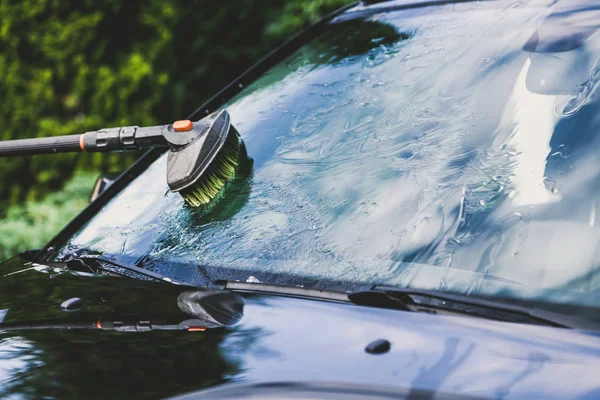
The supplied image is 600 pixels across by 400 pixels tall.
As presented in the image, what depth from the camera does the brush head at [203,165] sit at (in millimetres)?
1919

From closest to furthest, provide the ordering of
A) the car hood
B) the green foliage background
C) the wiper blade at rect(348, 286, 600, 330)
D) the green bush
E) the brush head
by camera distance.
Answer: the car hood
the wiper blade at rect(348, 286, 600, 330)
the brush head
the green bush
the green foliage background

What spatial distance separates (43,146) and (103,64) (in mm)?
4482

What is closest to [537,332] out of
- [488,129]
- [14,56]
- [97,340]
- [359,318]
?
[359,318]

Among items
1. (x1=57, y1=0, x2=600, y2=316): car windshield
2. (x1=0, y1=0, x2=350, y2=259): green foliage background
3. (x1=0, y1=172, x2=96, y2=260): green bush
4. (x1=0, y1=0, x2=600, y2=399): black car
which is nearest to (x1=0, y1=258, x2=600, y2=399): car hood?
(x1=0, y1=0, x2=600, y2=399): black car

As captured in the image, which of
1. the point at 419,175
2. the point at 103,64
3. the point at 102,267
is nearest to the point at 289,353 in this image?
the point at 419,175

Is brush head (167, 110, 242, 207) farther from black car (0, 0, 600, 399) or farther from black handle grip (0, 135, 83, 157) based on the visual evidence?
black handle grip (0, 135, 83, 157)

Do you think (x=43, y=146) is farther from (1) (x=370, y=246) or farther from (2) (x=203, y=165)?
(1) (x=370, y=246)

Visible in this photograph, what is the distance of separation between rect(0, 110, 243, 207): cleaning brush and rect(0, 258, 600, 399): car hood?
39cm

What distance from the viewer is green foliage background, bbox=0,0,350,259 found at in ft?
20.3

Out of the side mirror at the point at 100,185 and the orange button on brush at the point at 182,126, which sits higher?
the orange button on brush at the point at 182,126

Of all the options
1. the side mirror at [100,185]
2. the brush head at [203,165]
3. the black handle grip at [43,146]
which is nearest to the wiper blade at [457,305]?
the brush head at [203,165]

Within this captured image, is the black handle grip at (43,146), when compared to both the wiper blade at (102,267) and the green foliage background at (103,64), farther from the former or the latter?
the green foliage background at (103,64)

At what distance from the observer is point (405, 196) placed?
1.68 m

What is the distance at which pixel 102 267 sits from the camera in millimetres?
1854
